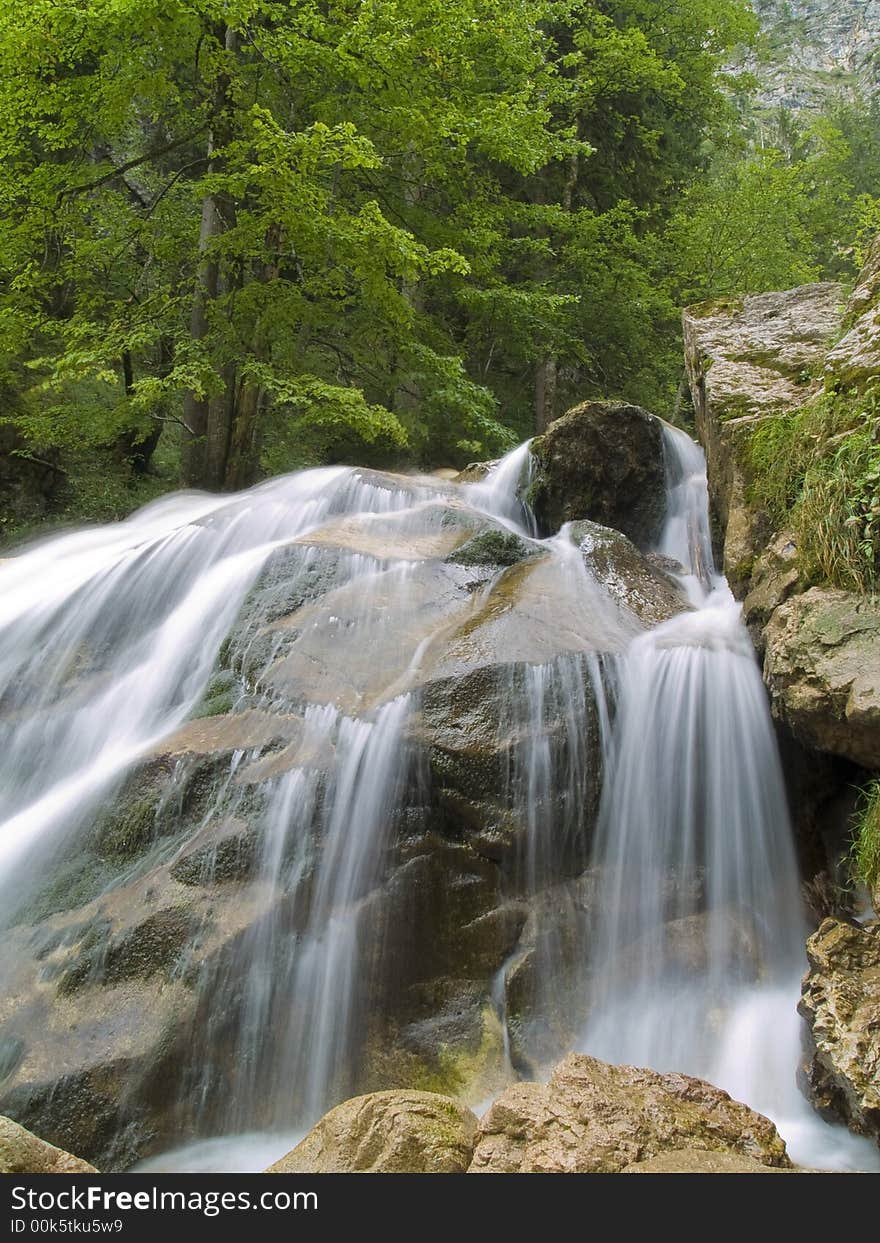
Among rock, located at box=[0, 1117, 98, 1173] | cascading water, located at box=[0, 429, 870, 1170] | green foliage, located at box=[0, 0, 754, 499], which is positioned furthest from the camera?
green foliage, located at box=[0, 0, 754, 499]

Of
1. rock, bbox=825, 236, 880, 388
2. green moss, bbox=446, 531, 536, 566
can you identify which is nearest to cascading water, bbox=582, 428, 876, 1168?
green moss, bbox=446, 531, 536, 566

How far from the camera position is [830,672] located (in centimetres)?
438

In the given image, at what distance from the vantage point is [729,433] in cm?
684

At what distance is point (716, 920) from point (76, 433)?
9906mm

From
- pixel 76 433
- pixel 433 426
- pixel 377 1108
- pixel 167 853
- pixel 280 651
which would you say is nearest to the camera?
pixel 377 1108

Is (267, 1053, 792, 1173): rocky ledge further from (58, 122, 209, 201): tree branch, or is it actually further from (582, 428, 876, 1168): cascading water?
(58, 122, 209, 201): tree branch

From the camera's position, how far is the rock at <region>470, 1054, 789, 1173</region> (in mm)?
2672

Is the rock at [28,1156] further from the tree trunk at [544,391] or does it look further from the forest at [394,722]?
the tree trunk at [544,391]

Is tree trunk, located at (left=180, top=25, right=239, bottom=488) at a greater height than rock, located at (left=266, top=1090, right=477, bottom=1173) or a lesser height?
greater

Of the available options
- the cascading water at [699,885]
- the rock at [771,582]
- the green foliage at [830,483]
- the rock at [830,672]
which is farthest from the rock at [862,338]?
the cascading water at [699,885]

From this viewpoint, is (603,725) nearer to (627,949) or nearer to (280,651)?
(627,949)

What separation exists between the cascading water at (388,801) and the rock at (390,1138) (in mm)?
1062

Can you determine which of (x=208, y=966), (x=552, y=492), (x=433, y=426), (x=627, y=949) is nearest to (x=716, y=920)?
(x=627, y=949)

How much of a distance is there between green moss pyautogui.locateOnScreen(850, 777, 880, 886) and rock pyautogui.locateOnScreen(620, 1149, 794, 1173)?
1872 millimetres
